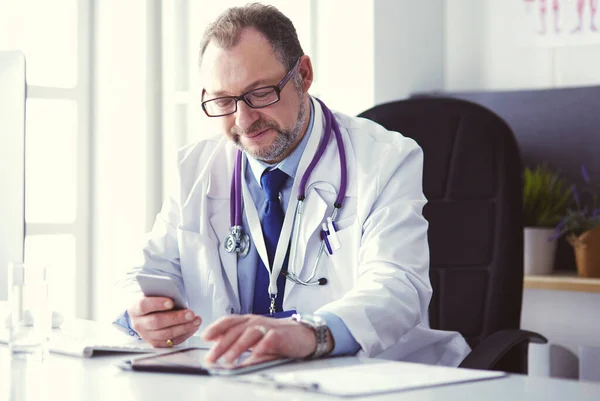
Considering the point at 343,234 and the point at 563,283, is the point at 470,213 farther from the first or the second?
the point at 563,283

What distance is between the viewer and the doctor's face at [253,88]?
188 centimetres

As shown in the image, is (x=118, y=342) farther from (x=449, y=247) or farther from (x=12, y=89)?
(x=449, y=247)

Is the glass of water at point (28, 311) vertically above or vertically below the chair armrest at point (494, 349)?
above

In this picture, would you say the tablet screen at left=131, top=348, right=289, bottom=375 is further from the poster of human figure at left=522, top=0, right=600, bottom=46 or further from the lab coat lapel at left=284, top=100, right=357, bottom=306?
the poster of human figure at left=522, top=0, right=600, bottom=46

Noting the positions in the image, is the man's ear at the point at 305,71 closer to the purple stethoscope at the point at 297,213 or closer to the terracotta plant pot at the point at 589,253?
the purple stethoscope at the point at 297,213

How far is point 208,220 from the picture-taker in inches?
79.0

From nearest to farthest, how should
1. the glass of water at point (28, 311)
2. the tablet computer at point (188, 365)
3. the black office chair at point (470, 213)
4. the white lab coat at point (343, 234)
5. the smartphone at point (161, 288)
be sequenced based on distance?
the tablet computer at point (188, 365) < the glass of water at point (28, 311) < the smartphone at point (161, 288) < the white lab coat at point (343, 234) < the black office chair at point (470, 213)

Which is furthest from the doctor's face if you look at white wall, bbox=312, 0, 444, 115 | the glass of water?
white wall, bbox=312, 0, 444, 115

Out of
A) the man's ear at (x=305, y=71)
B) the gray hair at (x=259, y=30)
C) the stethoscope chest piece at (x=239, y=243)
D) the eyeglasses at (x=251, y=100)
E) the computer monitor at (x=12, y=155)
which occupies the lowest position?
the stethoscope chest piece at (x=239, y=243)

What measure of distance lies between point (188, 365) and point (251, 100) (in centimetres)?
76

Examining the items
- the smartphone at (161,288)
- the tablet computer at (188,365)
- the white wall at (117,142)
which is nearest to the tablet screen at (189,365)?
the tablet computer at (188,365)

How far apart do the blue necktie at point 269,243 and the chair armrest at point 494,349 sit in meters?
0.43

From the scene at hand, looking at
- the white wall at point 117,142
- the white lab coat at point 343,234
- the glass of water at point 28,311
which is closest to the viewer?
the glass of water at point 28,311

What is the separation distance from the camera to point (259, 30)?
194 centimetres
